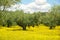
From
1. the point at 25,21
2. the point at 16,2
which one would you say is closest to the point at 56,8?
the point at 25,21

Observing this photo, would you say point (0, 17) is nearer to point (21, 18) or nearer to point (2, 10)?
point (2, 10)

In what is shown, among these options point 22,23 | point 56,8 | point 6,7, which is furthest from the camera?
point 22,23

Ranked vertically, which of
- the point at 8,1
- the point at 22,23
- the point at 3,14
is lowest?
the point at 22,23

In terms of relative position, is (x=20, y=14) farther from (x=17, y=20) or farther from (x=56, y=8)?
(x=56, y=8)

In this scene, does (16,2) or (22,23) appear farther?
(22,23)

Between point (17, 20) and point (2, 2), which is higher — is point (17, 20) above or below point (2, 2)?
below

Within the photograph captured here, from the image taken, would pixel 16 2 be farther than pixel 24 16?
No

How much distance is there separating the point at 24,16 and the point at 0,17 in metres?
57.1

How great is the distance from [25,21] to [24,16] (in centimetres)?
405

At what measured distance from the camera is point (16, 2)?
111ft

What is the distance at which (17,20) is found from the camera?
281 ft

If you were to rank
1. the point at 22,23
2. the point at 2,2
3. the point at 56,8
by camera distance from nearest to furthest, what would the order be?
1. the point at 2,2
2. the point at 56,8
3. the point at 22,23

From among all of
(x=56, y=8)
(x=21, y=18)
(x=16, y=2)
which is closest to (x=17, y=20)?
(x=21, y=18)

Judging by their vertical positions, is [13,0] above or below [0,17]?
above
